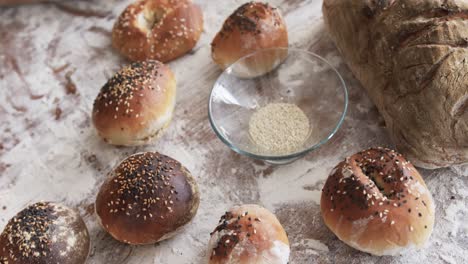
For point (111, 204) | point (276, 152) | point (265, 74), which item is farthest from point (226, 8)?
point (111, 204)

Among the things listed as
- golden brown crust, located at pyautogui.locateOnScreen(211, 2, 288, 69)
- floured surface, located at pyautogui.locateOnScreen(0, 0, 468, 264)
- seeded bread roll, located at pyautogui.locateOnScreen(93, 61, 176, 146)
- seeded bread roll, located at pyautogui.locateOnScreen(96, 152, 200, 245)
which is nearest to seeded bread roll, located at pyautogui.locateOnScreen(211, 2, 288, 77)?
golden brown crust, located at pyautogui.locateOnScreen(211, 2, 288, 69)

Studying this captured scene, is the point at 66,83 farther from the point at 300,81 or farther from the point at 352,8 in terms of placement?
the point at 352,8

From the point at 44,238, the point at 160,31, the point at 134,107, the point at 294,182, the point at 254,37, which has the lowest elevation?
the point at 44,238

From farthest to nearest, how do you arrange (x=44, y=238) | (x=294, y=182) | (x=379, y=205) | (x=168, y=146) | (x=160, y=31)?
(x=160, y=31)
(x=168, y=146)
(x=294, y=182)
(x=44, y=238)
(x=379, y=205)

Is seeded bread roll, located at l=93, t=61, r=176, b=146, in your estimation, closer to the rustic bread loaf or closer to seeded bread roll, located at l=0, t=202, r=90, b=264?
seeded bread roll, located at l=0, t=202, r=90, b=264

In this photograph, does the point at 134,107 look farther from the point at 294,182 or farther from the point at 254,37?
the point at 294,182

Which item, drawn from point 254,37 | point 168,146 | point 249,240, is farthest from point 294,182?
point 254,37

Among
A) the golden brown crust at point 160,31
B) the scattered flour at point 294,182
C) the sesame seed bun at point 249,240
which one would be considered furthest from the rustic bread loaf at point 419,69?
the golden brown crust at point 160,31
